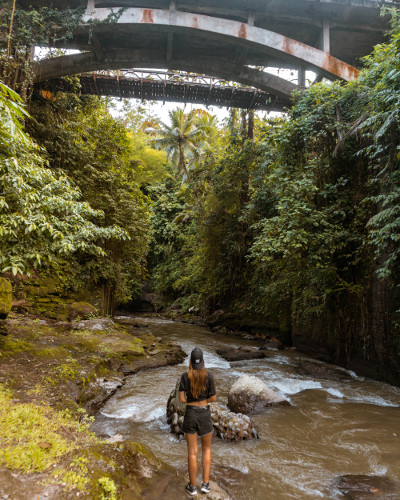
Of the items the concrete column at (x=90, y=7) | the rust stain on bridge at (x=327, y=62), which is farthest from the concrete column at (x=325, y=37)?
the concrete column at (x=90, y=7)

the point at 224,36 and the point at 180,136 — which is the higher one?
the point at 180,136

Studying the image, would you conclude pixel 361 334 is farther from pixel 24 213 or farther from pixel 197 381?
pixel 24 213

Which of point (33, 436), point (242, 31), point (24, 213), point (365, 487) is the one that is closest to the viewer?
point (33, 436)

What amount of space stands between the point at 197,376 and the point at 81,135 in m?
12.8


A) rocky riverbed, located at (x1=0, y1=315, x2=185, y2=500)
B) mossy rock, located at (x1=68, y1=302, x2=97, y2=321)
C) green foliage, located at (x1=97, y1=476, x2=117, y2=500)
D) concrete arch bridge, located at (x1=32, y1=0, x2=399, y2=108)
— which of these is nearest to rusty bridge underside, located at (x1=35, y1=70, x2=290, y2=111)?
concrete arch bridge, located at (x1=32, y1=0, x2=399, y2=108)

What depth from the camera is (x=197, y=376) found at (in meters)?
3.39

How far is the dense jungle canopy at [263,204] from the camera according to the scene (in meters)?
5.14

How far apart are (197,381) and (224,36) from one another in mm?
11301

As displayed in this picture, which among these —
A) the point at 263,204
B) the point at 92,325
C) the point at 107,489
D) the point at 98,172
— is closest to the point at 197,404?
the point at 107,489

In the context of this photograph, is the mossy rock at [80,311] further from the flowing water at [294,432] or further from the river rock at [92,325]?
the flowing water at [294,432]

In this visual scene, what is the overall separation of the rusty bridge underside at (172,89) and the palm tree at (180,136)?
11532 mm

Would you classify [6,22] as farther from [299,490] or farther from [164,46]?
[299,490]

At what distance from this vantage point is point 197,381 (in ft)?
11.1

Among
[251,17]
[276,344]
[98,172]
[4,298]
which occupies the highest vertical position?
[251,17]
